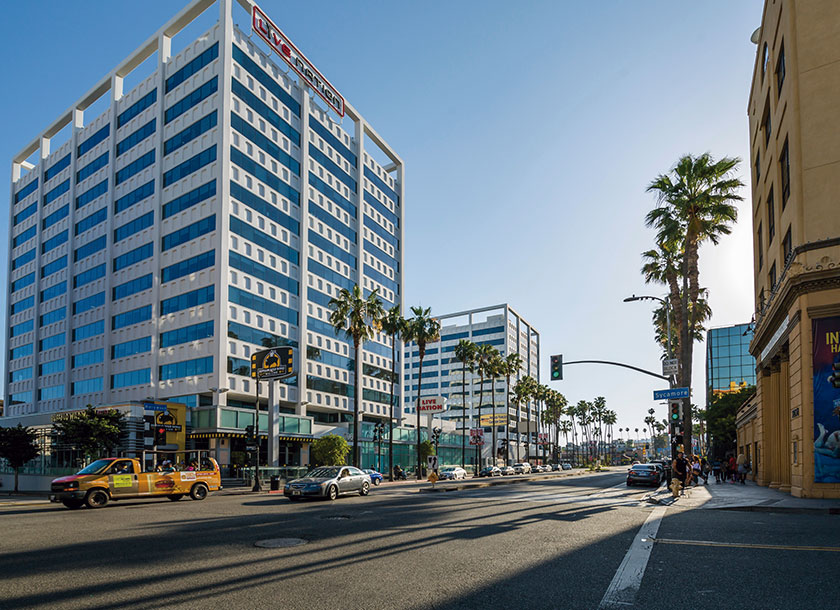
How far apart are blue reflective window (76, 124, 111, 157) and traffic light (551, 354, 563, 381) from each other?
56.8m

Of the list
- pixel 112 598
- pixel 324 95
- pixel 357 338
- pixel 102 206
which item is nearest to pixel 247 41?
pixel 324 95

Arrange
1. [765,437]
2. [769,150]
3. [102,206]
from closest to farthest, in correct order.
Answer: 1. [769,150]
2. [765,437]
3. [102,206]

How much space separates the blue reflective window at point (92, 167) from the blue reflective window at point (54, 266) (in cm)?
910

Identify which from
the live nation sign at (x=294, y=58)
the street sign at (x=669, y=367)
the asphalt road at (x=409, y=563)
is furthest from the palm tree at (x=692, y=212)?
the live nation sign at (x=294, y=58)

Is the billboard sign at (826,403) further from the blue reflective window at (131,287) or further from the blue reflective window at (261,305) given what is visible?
the blue reflective window at (131,287)

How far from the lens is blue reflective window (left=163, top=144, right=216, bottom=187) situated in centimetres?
5419

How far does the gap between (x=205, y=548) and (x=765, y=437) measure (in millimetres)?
31150

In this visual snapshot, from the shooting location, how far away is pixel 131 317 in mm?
58688

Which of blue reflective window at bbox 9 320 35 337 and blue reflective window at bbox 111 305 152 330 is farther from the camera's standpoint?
blue reflective window at bbox 9 320 35 337

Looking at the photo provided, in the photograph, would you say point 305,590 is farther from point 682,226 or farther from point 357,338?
point 357,338

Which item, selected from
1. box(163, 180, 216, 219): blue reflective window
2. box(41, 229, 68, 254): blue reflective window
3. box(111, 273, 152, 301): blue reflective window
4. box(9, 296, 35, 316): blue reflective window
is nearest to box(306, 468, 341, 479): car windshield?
box(163, 180, 216, 219): blue reflective window

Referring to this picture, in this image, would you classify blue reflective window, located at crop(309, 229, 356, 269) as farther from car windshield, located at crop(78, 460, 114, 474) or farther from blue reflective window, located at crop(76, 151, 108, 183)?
car windshield, located at crop(78, 460, 114, 474)

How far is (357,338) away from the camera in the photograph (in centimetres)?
5375

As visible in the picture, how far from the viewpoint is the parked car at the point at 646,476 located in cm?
3747
